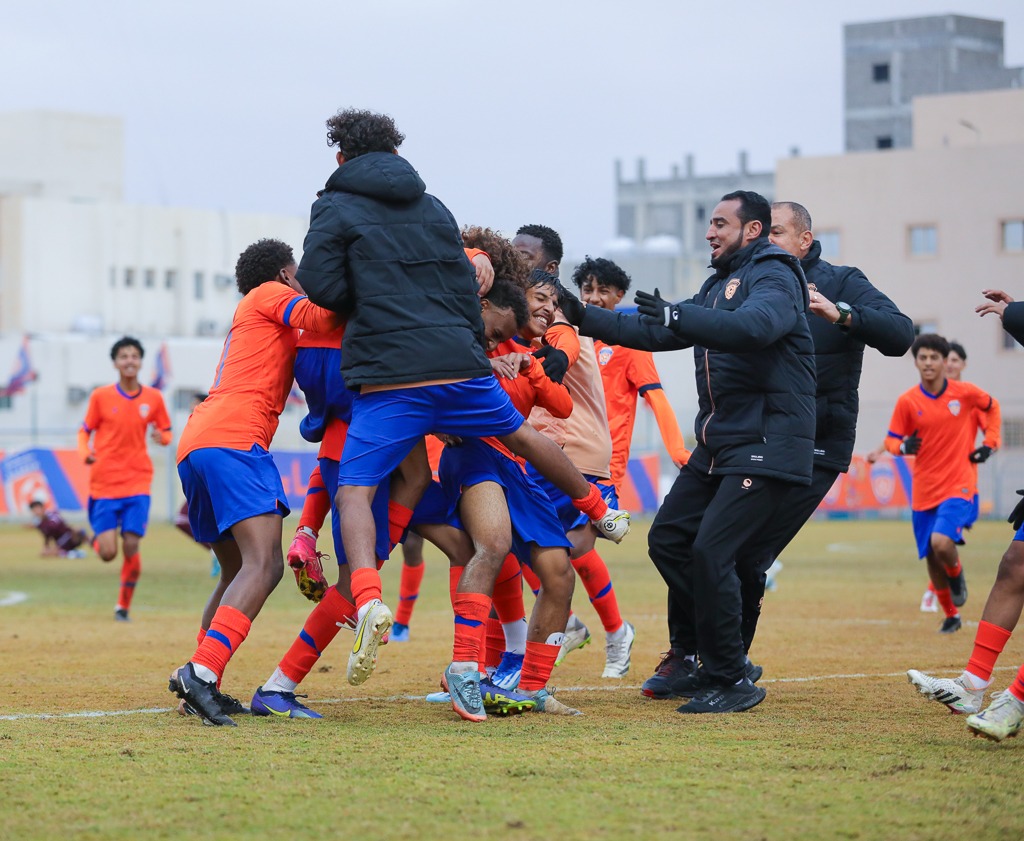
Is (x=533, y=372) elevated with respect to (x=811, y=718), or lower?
elevated

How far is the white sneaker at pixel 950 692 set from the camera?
257 inches

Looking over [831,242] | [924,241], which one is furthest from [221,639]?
[831,242]

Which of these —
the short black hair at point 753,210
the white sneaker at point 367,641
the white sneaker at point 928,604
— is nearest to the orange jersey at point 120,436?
the white sneaker at point 928,604

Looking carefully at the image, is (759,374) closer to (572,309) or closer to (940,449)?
(572,309)

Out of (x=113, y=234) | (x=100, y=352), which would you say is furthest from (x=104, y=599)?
(x=113, y=234)

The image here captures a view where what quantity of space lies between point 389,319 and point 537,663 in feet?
6.00

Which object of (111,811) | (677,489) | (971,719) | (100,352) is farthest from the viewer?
(100,352)

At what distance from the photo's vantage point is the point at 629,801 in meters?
4.96

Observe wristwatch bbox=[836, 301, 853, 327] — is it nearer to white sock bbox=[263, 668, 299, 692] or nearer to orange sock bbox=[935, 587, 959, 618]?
white sock bbox=[263, 668, 299, 692]

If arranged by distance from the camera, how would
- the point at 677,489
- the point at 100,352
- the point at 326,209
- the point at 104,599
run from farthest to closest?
the point at 100,352, the point at 104,599, the point at 677,489, the point at 326,209

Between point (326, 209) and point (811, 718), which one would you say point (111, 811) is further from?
point (811, 718)

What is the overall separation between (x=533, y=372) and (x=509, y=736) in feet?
6.03

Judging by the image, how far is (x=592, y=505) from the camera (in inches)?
290

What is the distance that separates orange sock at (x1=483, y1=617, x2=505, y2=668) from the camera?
309 inches
